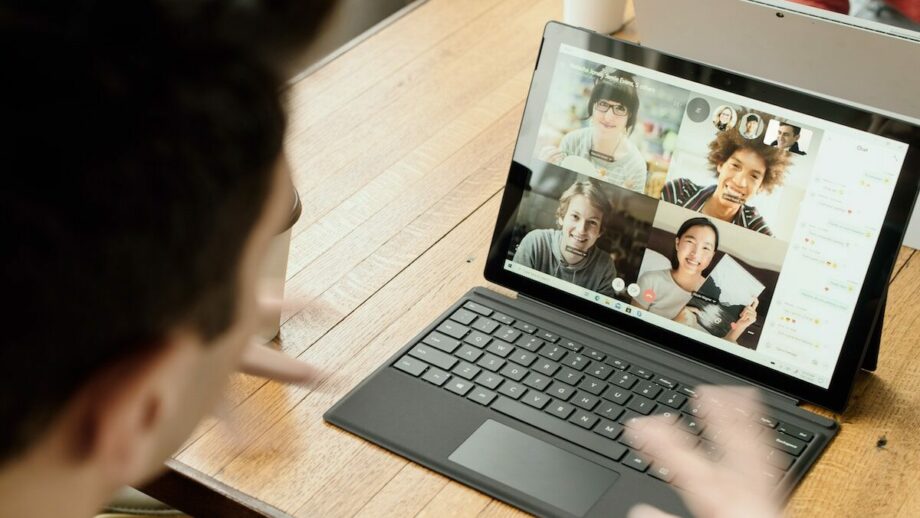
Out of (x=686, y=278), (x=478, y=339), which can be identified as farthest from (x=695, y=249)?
(x=478, y=339)

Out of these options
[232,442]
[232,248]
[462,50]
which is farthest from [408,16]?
[232,248]

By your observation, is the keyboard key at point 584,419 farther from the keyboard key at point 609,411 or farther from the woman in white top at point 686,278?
the woman in white top at point 686,278

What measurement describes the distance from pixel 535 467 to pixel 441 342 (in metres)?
0.19

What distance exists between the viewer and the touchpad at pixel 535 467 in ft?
3.28

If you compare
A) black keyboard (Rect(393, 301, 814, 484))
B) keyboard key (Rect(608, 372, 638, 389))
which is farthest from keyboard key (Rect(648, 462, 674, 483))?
keyboard key (Rect(608, 372, 638, 389))

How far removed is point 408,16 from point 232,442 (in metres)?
0.93

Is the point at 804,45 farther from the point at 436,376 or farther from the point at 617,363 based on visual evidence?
the point at 436,376

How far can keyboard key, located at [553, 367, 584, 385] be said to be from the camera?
3.67 ft

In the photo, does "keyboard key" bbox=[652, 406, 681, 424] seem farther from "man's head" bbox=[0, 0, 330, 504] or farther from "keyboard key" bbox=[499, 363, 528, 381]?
"man's head" bbox=[0, 0, 330, 504]

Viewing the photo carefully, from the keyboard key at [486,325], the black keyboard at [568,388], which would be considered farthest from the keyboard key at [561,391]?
the keyboard key at [486,325]

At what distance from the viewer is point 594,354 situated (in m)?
1.15

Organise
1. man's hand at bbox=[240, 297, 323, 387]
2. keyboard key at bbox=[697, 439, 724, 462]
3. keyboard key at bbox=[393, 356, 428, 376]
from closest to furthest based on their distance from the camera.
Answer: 1. man's hand at bbox=[240, 297, 323, 387]
2. keyboard key at bbox=[697, 439, 724, 462]
3. keyboard key at bbox=[393, 356, 428, 376]

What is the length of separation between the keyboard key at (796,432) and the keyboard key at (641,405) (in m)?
0.12

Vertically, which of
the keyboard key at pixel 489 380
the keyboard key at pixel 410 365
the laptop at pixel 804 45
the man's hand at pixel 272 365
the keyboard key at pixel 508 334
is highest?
the laptop at pixel 804 45
